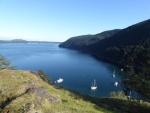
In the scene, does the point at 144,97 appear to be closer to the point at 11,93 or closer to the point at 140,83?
the point at 140,83

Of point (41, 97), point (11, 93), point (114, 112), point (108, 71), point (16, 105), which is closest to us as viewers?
point (16, 105)

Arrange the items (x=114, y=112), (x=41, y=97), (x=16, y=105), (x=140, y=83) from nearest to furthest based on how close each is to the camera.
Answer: (x=16, y=105) < (x=41, y=97) < (x=114, y=112) < (x=140, y=83)

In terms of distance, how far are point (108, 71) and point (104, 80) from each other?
118 ft

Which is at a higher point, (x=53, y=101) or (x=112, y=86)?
(x=53, y=101)

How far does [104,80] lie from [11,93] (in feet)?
412

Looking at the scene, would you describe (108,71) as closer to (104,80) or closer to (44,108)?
(104,80)

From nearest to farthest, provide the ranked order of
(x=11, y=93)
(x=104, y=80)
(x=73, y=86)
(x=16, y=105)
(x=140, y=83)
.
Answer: (x=16, y=105) < (x=11, y=93) < (x=140, y=83) < (x=73, y=86) < (x=104, y=80)

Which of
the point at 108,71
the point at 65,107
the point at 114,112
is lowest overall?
the point at 108,71

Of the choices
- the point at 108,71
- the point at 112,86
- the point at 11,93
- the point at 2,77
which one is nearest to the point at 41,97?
the point at 11,93

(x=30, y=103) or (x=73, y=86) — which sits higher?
(x=30, y=103)

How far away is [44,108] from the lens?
66.6 ft

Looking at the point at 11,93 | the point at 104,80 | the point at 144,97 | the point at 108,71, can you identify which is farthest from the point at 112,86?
the point at 11,93

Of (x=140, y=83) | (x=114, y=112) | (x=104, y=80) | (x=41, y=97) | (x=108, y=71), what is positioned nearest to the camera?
(x=41, y=97)

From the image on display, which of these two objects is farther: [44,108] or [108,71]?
[108,71]
